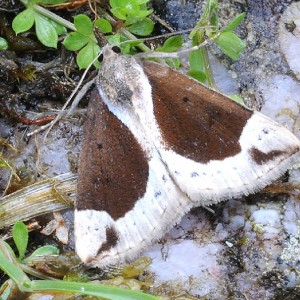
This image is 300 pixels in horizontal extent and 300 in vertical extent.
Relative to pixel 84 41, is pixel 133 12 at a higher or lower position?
higher

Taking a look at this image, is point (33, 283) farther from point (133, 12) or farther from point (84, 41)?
point (133, 12)

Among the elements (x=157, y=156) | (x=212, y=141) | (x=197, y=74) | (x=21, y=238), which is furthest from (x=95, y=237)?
(x=197, y=74)

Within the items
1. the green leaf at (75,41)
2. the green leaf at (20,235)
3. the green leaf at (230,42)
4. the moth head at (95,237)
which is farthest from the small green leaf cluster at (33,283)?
the green leaf at (230,42)

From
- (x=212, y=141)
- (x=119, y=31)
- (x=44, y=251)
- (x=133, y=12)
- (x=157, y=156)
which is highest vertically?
(x=133, y=12)

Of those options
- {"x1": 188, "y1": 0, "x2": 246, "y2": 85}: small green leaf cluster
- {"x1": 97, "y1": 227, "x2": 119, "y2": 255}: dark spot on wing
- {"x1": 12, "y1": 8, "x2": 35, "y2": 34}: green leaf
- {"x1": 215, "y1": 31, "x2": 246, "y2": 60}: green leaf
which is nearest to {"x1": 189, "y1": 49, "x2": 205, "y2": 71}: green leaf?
{"x1": 188, "y1": 0, "x2": 246, "y2": 85}: small green leaf cluster

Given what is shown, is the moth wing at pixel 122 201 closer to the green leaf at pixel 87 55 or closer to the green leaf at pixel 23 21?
the green leaf at pixel 87 55
